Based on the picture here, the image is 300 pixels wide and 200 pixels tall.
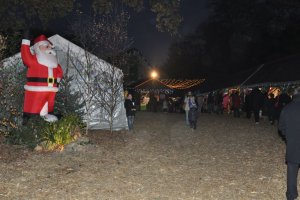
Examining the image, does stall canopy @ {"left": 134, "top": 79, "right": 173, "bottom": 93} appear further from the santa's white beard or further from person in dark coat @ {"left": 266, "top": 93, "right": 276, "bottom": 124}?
the santa's white beard

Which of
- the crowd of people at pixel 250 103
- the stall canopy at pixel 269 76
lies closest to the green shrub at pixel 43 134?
the crowd of people at pixel 250 103

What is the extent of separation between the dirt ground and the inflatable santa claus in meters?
1.32

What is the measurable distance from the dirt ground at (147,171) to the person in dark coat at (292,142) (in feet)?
2.67

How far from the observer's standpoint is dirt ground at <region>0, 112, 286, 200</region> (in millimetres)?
7139

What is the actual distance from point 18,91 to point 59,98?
1330 mm

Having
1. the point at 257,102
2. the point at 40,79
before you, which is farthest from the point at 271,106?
the point at 40,79

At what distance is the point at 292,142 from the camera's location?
6219mm

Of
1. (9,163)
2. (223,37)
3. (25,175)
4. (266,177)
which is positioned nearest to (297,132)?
(266,177)

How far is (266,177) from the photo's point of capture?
27.5ft

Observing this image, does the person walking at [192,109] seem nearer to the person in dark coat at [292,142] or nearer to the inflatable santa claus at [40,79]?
the inflatable santa claus at [40,79]

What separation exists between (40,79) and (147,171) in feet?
10.4

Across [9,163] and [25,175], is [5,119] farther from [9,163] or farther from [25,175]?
[25,175]

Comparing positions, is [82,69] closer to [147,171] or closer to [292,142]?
[147,171]

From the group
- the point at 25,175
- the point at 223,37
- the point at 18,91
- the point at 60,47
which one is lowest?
the point at 25,175
